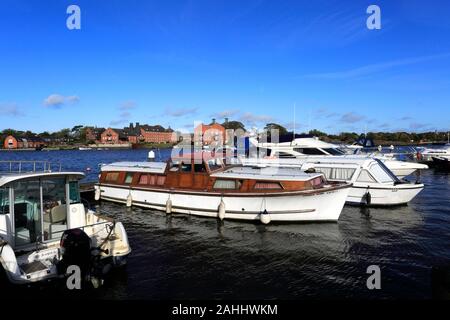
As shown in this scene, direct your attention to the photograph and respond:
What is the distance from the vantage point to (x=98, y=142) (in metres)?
177

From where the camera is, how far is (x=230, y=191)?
18406 mm

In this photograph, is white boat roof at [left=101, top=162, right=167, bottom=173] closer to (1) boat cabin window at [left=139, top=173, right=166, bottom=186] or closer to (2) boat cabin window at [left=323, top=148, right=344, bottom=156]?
(1) boat cabin window at [left=139, top=173, right=166, bottom=186]

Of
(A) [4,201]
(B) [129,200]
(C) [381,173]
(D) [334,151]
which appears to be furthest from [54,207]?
(D) [334,151]

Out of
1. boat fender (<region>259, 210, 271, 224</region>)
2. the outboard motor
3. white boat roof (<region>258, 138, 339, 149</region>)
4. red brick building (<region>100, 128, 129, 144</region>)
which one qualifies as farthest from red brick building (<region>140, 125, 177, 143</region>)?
the outboard motor

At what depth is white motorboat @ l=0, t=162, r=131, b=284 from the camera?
9148mm

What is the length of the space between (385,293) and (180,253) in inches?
288

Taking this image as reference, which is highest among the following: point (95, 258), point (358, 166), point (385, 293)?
point (358, 166)

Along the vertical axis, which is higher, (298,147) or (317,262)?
(298,147)

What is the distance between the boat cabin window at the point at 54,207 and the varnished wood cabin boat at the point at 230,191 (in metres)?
8.74

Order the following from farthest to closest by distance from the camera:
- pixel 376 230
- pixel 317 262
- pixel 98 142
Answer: pixel 98 142 < pixel 376 230 < pixel 317 262

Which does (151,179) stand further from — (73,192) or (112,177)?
(73,192)

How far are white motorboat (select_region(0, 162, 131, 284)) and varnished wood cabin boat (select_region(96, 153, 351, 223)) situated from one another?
787 centimetres
